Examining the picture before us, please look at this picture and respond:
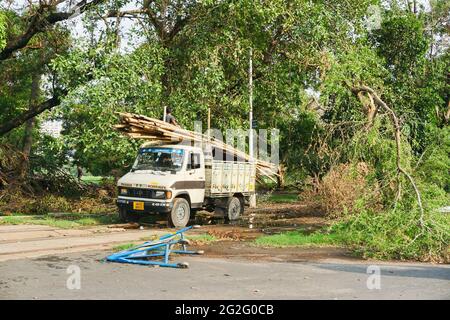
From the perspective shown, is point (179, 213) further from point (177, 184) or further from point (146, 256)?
point (146, 256)

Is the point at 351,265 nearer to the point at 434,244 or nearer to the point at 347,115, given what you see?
the point at 434,244

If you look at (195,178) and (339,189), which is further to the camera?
(339,189)

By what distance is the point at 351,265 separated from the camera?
10469 mm

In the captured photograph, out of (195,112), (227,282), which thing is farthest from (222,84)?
(227,282)

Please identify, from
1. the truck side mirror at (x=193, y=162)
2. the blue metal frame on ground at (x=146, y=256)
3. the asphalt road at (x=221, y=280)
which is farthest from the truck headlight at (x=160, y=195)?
the asphalt road at (x=221, y=280)

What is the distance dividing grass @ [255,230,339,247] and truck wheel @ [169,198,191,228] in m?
3.21

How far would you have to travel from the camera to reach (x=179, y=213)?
53.1 ft

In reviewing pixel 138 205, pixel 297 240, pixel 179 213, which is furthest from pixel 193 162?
pixel 297 240

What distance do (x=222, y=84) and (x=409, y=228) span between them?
1149cm

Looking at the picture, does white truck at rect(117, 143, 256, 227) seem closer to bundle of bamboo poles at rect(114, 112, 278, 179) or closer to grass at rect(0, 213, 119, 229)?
bundle of bamboo poles at rect(114, 112, 278, 179)

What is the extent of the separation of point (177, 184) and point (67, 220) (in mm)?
3962

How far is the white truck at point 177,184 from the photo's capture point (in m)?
15.6

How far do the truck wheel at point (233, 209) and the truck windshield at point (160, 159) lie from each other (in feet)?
9.47

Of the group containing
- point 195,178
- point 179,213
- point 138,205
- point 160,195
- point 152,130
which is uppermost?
point 152,130
